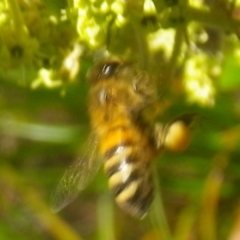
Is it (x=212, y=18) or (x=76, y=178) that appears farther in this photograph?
(x=76, y=178)

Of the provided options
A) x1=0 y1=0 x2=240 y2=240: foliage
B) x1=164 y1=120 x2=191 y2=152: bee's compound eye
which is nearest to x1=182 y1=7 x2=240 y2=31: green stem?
x1=0 y1=0 x2=240 y2=240: foliage

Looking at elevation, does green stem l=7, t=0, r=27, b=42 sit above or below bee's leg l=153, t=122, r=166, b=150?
above

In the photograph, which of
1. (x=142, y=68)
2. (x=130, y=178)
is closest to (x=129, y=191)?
(x=130, y=178)

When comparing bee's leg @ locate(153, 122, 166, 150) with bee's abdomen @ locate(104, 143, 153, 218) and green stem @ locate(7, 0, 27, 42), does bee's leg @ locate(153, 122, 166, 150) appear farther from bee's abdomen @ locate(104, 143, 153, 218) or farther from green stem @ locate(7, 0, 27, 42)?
green stem @ locate(7, 0, 27, 42)

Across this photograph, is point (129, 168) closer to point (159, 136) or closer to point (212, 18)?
point (159, 136)

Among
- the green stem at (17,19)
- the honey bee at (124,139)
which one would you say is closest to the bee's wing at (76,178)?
the honey bee at (124,139)

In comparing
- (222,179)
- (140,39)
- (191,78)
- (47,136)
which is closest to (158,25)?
(140,39)
